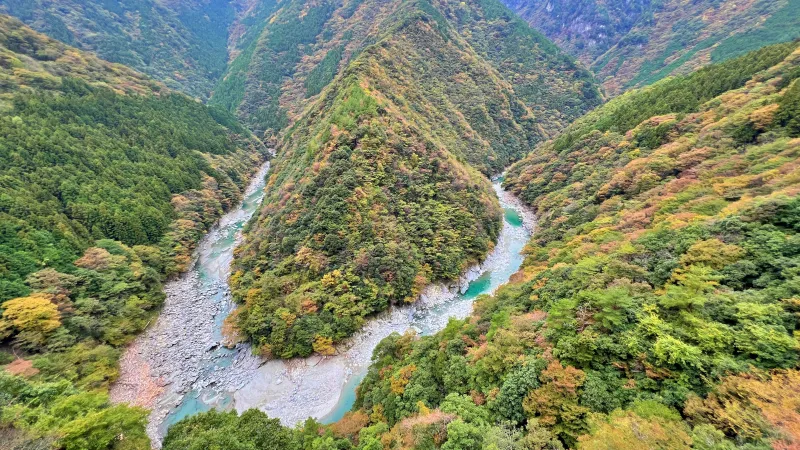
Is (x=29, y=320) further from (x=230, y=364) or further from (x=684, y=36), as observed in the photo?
(x=684, y=36)

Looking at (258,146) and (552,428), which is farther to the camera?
(258,146)

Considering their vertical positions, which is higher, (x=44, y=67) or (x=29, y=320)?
(x=44, y=67)

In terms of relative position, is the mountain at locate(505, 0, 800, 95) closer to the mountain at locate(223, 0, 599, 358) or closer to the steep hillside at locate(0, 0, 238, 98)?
the mountain at locate(223, 0, 599, 358)

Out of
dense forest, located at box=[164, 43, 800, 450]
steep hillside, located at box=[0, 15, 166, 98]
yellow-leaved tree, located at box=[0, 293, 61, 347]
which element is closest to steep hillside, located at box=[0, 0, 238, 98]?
steep hillside, located at box=[0, 15, 166, 98]

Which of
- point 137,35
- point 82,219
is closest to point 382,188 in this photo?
point 82,219

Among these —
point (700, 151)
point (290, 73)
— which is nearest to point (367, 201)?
point (700, 151)

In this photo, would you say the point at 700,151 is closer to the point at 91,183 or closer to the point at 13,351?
the point at 13,351
